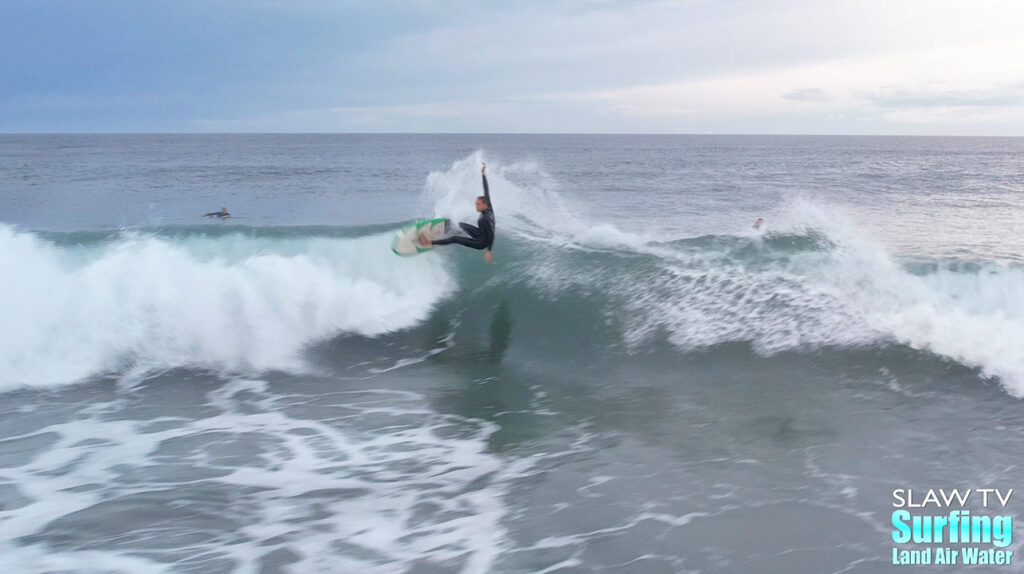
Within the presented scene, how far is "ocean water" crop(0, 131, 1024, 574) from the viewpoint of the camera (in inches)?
209

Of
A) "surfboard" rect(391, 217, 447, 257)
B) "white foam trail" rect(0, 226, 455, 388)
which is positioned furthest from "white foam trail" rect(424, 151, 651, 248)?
"white foam trail" rect(0, 226, 455, 388)

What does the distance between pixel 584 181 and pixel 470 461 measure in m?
30.9

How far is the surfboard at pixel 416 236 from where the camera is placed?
11.1 metres

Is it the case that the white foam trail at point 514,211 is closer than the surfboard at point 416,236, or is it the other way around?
the surfboard at point 416,236

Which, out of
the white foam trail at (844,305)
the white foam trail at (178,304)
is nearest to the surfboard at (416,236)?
the white foam trail at (178,304)

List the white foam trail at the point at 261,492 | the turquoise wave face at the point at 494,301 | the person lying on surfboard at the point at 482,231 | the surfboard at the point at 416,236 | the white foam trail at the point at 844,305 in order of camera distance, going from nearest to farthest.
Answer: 1. the white foam trail at the point at 261,492
2. the white foam trail at the point at 844,305
3. the turquoise wave face at the point at 494,301
4. the person lying on surfboard at the point at 482,231
5. the surfboard at the point at 416,236

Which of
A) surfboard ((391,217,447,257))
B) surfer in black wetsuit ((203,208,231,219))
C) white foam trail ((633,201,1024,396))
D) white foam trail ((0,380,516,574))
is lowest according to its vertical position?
white foam trail ((0,380,516,574))

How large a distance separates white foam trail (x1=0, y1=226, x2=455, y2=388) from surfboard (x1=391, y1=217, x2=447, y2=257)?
954mm

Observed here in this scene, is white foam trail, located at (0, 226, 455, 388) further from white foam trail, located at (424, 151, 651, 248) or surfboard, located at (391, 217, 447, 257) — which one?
white foam trail, located at (424, 151, 651, 248)

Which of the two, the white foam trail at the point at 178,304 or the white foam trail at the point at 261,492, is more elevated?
the white foam trail at the point at 178,304

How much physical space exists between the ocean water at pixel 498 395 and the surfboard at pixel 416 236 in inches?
37.9

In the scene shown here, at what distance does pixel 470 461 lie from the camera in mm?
6578

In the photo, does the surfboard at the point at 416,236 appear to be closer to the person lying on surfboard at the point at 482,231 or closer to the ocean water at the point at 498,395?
the person lying on surfboard at the point at 482,231

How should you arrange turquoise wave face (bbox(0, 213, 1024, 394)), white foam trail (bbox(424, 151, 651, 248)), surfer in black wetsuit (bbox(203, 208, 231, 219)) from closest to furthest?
1. turquoise wave face (bbox(0, 213, 1024, 394))
2. white foam trail (bbox(424, 151, 651, 248))
3. surfer in black wetsuit (bbox(203, 208, 231, 219))
